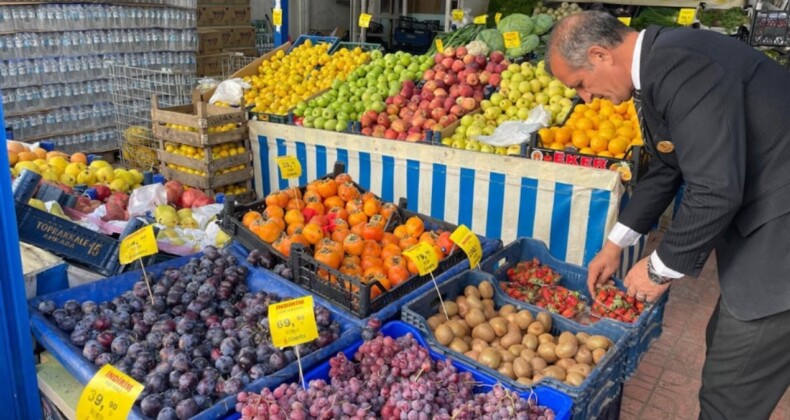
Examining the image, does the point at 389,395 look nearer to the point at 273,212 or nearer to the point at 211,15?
the point at 273,212

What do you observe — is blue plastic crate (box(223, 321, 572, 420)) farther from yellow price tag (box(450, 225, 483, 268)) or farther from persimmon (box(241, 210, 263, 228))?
persimmon (box(241, 210, 263, 228))

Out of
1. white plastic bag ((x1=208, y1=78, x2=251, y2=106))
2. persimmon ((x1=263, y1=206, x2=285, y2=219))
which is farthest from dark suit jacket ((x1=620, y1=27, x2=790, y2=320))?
white plastic bag ((x1=208, y1=78, x2=251, y2=106))

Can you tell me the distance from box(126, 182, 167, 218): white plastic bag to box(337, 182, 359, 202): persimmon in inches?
45.7

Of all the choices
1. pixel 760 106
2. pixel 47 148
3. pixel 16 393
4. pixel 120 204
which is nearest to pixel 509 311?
pixel 760 106

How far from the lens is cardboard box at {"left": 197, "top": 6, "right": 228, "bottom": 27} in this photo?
934 cm

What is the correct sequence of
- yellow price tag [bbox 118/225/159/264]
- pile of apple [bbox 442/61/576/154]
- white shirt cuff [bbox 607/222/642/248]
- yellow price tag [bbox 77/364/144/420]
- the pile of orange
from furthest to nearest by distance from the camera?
pile of apple [bbox 442/61/576/154] < the pile of orange < white shirt cuff [bbox 607/222/642/248] < yellow price tag [bbox 118/225/159/264] < yellow price tag [bbox 77/364/144/420]

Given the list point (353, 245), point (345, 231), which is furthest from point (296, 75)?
point (353, 245)

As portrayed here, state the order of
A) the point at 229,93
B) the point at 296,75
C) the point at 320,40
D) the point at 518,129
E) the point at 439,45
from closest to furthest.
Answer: the point at 518,129 → the point at 229,93 → the point at 439,45 → the point at 296,75 → the point at 320,40

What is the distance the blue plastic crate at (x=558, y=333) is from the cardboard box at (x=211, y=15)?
831cm

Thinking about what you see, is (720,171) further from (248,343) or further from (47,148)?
(47,148)

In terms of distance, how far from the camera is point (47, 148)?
4.21 metres

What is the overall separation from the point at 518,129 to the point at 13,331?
3.23 meters

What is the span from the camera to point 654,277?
188 cm

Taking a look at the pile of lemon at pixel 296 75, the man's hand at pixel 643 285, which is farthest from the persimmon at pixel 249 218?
the pile of lemon at pixel 296 75
